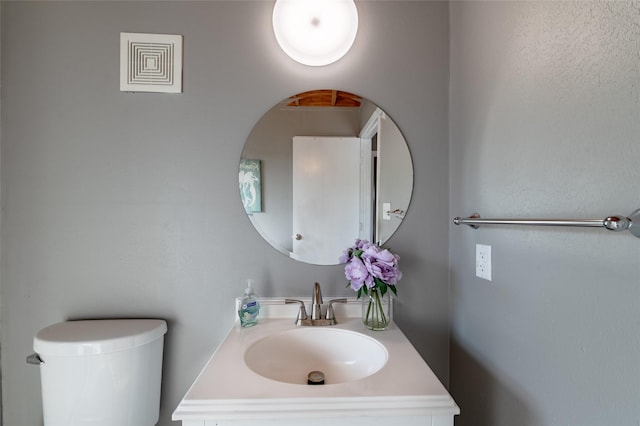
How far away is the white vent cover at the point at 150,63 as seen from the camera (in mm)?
1072

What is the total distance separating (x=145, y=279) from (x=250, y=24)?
107 centimetres

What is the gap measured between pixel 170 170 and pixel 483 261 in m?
1.16

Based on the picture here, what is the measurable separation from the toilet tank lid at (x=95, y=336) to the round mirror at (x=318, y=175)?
0.53 meters

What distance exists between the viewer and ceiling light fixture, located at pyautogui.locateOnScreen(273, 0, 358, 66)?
1011 mm

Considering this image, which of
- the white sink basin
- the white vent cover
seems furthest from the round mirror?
the white vent cover

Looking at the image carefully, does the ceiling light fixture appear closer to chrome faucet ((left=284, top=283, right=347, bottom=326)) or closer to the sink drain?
chrome faucet ((left=284, top=283, right=347, bottom=326))

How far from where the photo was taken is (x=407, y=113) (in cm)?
114

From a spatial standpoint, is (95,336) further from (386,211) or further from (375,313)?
(386,211)

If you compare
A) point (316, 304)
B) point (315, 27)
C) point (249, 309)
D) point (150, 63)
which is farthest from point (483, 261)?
point (150, 63)

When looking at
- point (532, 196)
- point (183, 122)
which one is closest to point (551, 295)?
point (532, 196)

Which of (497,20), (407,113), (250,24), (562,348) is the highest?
(250,24)

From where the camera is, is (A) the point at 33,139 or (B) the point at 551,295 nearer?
(B) the point at 551,295

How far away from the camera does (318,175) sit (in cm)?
111

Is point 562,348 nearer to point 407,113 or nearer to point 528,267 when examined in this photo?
point 528,267
